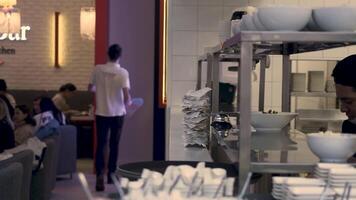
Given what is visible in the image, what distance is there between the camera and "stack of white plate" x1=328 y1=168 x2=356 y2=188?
5.75 feet

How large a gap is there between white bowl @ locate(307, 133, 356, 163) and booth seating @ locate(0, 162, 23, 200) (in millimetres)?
2423

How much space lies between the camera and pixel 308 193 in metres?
1.65

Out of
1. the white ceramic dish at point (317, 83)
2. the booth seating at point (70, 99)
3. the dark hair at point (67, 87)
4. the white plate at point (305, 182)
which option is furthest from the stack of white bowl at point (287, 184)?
the booth seating at point (70, 99)

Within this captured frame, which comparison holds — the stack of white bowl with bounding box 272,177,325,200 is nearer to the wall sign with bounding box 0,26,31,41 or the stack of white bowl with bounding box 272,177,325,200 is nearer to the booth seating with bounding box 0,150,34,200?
the booth seating with bounding box 0,150,34,200

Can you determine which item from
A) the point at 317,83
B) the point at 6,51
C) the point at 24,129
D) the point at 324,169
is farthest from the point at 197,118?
the point at 6,51

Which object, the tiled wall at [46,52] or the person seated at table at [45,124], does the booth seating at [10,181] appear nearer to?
the person seated at table at [45,124]

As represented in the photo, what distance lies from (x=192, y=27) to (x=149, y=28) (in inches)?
137

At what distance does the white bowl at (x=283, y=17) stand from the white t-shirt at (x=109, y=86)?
5223 mm

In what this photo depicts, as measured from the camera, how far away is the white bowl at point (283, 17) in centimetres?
210

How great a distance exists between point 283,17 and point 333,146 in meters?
0.44

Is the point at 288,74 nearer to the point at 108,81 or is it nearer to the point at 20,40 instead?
the point at 108,81

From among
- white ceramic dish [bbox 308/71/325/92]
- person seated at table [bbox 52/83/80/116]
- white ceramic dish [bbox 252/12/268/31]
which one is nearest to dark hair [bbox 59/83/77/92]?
person seated at table [bbox 52/83/80/116]

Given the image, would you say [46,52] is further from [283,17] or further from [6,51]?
[283,17]

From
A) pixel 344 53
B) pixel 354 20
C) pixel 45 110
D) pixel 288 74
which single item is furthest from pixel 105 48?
pixel 354 20
